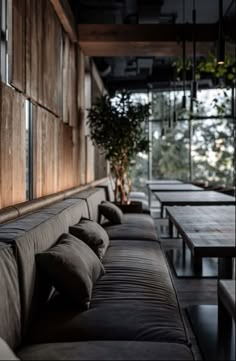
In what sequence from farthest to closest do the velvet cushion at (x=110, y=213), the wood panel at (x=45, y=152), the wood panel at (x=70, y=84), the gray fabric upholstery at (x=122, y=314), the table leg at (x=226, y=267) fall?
the wood panel at (x=70, y=84)
the velvet cushion at (x=110, y=213)
the wood panel at (x=45, y=152)
the table leg at (x=226, y=267)
the gray fabric upholstery at (x=122, y=314)

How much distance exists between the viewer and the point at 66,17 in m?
5.88

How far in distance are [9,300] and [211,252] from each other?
3.97 ft

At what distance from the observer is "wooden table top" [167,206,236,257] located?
2.62 m

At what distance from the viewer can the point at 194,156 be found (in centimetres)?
1377

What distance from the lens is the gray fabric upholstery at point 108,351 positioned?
169cm

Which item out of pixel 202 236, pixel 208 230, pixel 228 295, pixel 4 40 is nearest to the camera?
pixel 228 295

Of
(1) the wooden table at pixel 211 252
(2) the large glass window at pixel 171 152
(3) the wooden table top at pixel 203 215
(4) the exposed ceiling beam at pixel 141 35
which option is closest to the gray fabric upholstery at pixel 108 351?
(1) the wooden table at pixel 211 252

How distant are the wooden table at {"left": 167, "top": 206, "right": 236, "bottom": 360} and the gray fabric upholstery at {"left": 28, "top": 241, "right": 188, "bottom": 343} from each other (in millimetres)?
282

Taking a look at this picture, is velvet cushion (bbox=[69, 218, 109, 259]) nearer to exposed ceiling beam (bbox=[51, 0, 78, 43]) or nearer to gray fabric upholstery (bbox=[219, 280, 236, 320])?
gray fabric upholstery (bbox=[219, 280, 236, 320])

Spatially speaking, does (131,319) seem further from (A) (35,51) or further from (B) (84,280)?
(A) (35,51)

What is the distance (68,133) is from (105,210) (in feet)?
4.10

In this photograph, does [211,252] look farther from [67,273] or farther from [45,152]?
[45,152]

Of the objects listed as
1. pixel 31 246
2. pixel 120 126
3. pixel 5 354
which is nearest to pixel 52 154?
pixel 120 126

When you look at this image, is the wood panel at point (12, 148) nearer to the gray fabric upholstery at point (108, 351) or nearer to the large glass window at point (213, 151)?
the gray fabric upholstery at point (108, 351)
